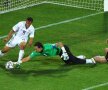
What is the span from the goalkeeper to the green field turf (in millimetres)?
274

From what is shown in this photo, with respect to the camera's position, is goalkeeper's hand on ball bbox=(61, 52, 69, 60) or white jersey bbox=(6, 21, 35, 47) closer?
goalkeeper's hand on ball bbox=(61, 52, 69, 60)

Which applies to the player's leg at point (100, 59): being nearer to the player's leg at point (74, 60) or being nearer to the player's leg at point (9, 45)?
the player's leg at point (74, 60)

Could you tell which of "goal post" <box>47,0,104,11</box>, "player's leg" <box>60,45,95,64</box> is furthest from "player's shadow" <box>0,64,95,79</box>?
"goal post" <box>47,0,104,11</box>

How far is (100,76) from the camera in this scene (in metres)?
22.5

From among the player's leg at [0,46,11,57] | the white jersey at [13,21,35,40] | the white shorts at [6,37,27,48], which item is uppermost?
the white jersey at [13,21,35,40]

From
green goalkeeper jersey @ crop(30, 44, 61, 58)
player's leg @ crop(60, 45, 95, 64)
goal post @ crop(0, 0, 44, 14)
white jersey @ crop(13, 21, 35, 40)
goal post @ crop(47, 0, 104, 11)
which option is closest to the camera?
green goalkeeper jersey @ crop(30, 44, 61, 58)

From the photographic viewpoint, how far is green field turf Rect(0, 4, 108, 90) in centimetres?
2169

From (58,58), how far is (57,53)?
1.37m

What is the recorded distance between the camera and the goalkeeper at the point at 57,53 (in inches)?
907

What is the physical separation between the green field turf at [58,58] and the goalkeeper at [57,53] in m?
0.27

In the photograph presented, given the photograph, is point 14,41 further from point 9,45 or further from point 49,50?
point 49,50

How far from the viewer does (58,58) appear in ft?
82.6

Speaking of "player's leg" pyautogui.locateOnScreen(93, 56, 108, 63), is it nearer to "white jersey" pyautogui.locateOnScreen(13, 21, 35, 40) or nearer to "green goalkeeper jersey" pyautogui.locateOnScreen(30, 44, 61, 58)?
"green goalkeeper jersey" pyautogui.locateOnScreen(30, 44, 61, 58)

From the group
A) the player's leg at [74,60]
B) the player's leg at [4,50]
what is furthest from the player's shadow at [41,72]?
the player's leg at [4,50]
